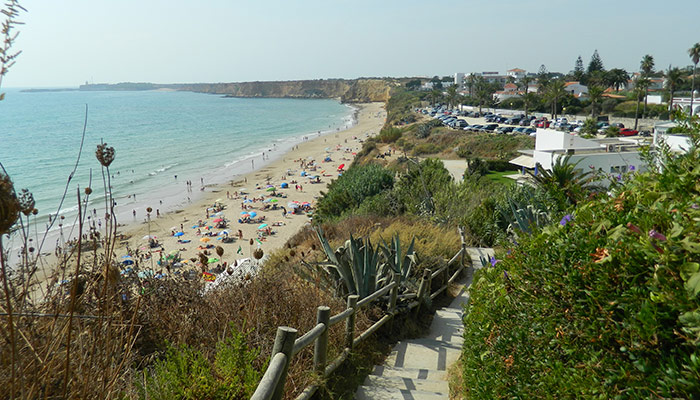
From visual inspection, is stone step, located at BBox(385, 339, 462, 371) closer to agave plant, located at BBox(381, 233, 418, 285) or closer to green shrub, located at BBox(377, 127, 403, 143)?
agave plant, located at BBox(381, 233, 418, 285)

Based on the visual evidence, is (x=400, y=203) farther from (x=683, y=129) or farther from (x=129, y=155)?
(x=129, y=155)

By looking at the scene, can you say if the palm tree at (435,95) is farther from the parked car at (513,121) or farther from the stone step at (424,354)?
the stone step at (424,354)

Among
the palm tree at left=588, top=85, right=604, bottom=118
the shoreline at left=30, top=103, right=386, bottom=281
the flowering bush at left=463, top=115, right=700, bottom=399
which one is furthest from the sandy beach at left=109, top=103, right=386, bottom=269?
the palm tree at left=588, top=85, right=604, bottom=118

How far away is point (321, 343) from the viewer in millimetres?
3871

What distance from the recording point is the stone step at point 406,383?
4402 mm

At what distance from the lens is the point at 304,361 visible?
401 centimetres

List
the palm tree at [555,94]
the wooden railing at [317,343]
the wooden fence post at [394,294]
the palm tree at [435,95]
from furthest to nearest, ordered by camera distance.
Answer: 1. the palm tree at [435,95]
2. the palm tree at [555,94]
3. the wooden fence post at [394,294]
4. the wooden railing at [317,343]

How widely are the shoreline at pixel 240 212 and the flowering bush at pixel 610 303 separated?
9.35 meters

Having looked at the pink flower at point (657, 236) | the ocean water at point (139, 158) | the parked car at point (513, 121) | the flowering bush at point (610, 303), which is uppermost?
the pink flower at point (657, 236)

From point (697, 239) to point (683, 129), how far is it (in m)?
1.39

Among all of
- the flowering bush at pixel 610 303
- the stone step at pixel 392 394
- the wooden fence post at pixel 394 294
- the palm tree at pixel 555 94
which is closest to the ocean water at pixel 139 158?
the wooden fence post at pixel 394 294

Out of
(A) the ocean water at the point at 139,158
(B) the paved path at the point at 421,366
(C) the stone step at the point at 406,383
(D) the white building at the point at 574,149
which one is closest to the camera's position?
(B) the paved path at the point at 421,366

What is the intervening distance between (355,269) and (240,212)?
23.4 meters

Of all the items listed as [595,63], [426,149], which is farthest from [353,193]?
[595,63]
